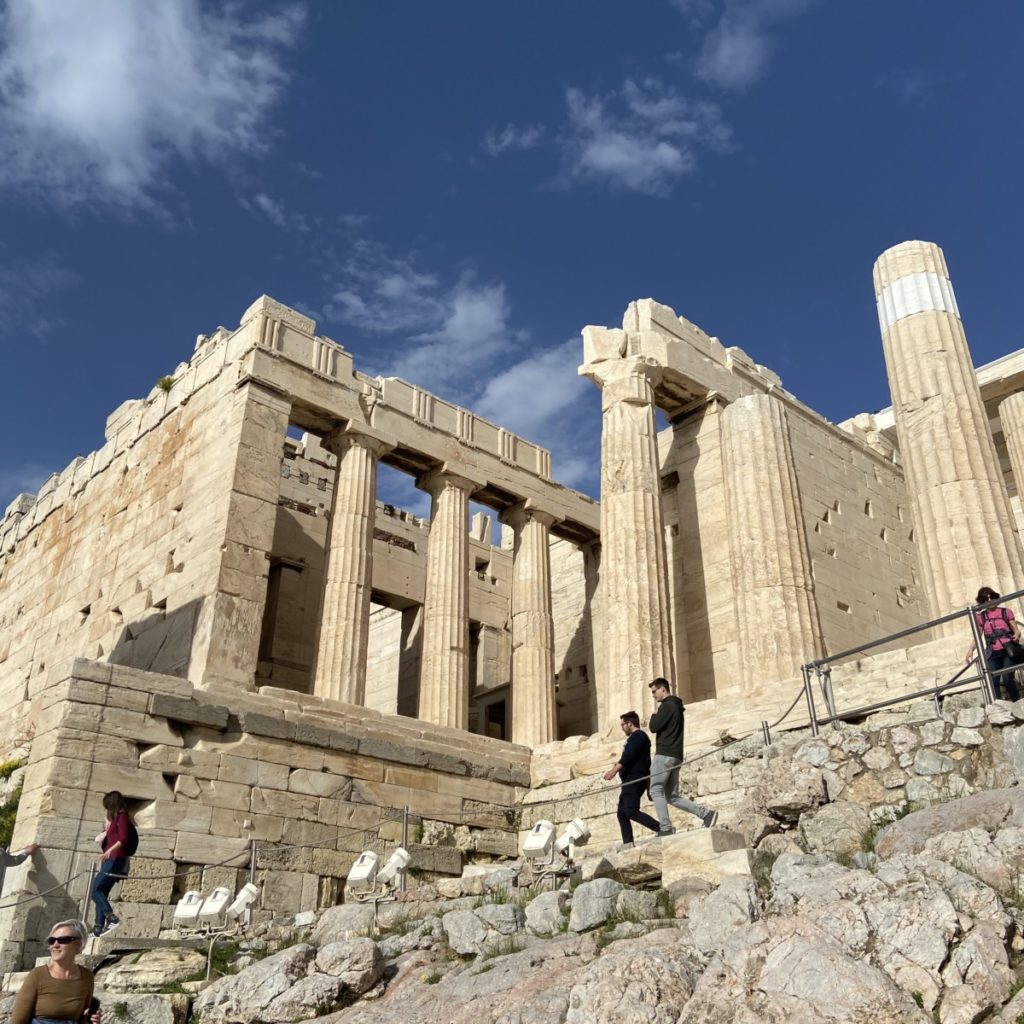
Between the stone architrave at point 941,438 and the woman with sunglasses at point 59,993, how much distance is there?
45.2 feet

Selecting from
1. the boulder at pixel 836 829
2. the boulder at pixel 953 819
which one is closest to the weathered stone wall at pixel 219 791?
the boulder at pixel 836 829

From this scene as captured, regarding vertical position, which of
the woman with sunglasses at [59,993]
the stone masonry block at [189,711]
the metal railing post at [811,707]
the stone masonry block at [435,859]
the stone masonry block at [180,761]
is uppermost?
the stone masonry block at [189,711]

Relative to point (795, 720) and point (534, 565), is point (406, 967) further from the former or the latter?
point (534, 565)

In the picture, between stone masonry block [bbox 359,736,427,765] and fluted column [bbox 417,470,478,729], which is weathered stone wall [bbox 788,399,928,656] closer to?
fluted column [bbox 417,470,478,729]

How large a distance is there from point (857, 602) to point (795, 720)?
8.86m

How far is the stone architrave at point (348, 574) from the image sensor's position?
20188 millimetres

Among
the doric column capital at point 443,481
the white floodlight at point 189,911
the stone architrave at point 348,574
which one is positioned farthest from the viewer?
the doric column capital at point 443,481

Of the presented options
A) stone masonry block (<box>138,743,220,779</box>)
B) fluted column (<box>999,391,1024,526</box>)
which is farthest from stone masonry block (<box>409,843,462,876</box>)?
fluted column (<box>999,391,1024,526</box>)

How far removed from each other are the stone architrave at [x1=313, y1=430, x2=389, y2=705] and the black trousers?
9.18 m

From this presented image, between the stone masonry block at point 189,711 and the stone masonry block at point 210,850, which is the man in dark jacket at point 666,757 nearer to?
the stone masonry block at point 210,850

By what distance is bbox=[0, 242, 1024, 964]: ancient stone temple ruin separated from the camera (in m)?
15.4

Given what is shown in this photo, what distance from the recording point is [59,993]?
6371 mm

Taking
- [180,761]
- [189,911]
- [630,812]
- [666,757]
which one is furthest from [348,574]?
[666,757]

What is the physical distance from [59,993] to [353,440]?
55.8 ft
